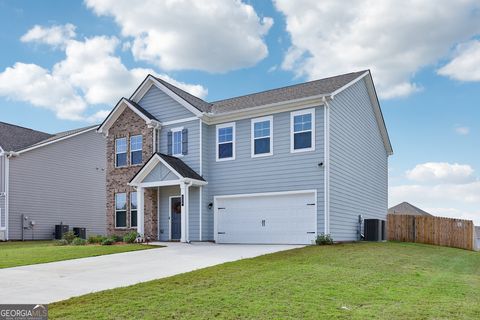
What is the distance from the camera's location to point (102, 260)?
514 inches

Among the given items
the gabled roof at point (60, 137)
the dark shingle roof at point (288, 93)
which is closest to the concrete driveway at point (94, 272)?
the dark shingle roof at point (288, 93)

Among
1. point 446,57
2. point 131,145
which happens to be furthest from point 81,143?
point 446,57

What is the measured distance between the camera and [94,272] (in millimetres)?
10656

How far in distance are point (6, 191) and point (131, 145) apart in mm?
8857

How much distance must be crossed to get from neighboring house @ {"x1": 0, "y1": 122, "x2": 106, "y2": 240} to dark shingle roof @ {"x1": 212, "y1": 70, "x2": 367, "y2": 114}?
11823mm

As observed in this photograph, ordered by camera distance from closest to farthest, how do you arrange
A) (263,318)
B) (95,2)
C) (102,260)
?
1. (263,318)
2. (102,260)
3. (95,2)

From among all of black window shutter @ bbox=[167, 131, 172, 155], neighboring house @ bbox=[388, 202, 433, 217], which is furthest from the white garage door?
neighboring house @ bbox=[388, 202, 433, 217]

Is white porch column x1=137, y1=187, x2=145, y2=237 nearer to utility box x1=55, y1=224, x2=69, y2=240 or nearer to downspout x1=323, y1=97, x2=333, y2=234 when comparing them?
downspout x1=323, y1=97, x2=333, y2=234

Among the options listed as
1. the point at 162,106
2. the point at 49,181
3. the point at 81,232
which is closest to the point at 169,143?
the point at 162,106

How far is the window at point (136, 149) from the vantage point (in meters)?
22.0

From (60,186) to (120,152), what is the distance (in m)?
8.11

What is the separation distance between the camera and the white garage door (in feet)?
58.3

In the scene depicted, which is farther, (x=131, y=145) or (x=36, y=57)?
(x=131, y=145)

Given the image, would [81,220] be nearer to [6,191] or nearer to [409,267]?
[6,191]
